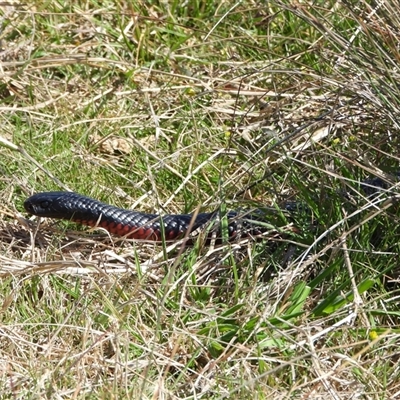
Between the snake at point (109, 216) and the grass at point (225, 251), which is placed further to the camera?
the snake at point (109, 216)

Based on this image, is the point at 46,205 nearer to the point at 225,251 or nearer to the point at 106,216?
the point at 106,216

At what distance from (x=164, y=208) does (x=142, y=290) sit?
1.08 metres

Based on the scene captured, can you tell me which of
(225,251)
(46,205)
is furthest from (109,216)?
(225,251)

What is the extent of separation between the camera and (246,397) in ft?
10.4

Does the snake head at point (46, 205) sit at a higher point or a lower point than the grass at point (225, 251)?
lower

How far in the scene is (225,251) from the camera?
3.98 m

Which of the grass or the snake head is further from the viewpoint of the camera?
the snake head

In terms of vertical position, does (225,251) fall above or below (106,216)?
above

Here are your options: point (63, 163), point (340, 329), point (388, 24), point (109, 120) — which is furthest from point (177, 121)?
point (340, 329)

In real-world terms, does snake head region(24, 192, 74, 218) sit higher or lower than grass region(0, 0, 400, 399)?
lower

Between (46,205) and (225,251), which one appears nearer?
(225,251)

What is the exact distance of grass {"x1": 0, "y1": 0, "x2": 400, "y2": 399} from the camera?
3.35m

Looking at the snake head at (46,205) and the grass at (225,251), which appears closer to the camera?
the grass at (225,251)

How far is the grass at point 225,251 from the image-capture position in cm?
335
